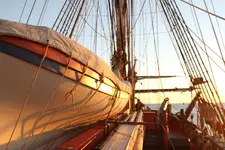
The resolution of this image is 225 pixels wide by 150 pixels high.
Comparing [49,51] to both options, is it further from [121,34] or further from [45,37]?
[121,34]

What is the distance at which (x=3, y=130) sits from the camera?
1.74 m

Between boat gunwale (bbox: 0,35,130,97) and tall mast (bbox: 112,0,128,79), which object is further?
tall mast (bbox: 112,0,128,79)

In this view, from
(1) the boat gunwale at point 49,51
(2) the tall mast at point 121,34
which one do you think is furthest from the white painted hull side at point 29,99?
(2) the tall mast at point 121,34

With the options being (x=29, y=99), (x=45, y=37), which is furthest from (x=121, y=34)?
(x=29, y=99)

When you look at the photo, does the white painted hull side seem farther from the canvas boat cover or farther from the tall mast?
the tall mast

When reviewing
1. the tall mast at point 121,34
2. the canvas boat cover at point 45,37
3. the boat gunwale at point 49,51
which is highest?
the tall mast at point 121,34

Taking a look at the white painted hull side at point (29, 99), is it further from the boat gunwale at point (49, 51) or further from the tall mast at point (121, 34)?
the tall mast at point (121, 34)

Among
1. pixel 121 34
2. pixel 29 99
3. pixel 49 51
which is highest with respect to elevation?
pixel 121 34

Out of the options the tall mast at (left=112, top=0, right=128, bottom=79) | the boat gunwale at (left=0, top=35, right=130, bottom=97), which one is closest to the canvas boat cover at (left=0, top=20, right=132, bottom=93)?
the boat gunwale at (left=0, top=35, right=130, bottom=97)

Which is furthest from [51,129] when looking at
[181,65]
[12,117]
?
[181,65]

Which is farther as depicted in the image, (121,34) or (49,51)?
(121,34)

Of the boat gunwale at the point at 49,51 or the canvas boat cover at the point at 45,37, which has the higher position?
the canvas boat cover at the point at 45,37

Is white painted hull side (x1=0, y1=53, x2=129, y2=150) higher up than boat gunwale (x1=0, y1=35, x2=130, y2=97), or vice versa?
boat gunwale (x1=0, y1=35, x2=130, y2=97)

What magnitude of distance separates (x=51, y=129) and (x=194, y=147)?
5475 mm
